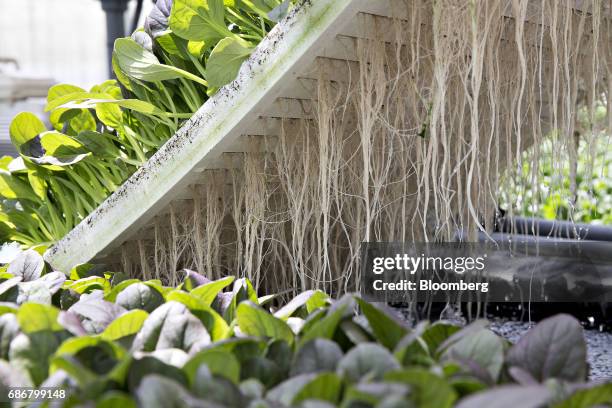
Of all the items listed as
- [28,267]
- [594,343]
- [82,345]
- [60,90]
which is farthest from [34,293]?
[594,343]

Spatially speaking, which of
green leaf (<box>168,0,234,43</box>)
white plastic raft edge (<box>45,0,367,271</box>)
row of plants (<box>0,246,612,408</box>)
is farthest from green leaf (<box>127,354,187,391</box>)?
green leaf (<box>168,0,234,43</box>)

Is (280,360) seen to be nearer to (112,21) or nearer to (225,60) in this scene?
(225,60)

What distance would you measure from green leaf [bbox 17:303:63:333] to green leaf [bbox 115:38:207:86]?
2.88 feet

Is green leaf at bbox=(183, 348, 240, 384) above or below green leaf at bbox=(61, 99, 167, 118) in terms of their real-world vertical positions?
below

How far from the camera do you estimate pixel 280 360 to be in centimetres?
77

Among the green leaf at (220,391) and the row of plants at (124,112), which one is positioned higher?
the row of plants at (124,112)

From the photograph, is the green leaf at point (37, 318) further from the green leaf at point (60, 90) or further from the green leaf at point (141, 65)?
the green leaf at point (60, 90)

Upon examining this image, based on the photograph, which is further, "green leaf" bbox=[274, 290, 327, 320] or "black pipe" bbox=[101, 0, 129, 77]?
"black pipe" bbox=[101, 0, 129, 77]

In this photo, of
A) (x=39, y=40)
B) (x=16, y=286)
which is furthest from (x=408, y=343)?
(x=39, y=40)

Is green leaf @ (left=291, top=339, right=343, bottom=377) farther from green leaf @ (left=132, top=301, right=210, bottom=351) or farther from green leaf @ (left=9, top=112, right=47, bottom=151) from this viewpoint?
green leaf @ (left=9, top=112, right=47, bottom=151)

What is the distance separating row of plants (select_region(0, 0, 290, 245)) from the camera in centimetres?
147

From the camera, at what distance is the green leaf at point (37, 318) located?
80 cm

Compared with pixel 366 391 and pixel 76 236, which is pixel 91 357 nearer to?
pixel 366 391

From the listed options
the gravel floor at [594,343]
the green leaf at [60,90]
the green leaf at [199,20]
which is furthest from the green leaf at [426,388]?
the green leaf at [60,90]
